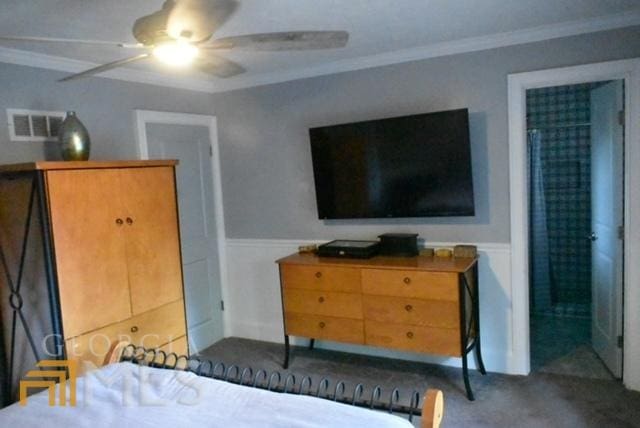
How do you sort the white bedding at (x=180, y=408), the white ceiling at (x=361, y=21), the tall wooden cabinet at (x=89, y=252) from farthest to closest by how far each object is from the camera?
the tall wooden cabinet at (x=89, y=252) → the white ceiling at (x=361, y=21) → the white bedding at (x=180, y=408)

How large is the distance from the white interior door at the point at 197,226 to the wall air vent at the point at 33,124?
0.79 m

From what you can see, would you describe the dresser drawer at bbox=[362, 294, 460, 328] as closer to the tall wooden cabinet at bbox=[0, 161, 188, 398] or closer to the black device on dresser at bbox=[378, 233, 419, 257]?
the black device on dresser at bbox=[378, 233, 419, 257]

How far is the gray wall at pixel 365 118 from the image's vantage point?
3.01 meters

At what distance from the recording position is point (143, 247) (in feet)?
8.92

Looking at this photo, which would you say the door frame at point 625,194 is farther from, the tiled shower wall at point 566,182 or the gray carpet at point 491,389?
the tiled shower wall at point 566,182

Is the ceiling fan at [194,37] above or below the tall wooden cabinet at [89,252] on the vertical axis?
above

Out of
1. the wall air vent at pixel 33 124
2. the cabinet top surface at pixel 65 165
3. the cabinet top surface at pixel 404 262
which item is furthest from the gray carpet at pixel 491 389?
the wall air vent at pixel 33 124

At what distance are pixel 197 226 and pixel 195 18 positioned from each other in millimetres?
2558

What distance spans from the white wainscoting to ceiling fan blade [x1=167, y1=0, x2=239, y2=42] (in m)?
2.27

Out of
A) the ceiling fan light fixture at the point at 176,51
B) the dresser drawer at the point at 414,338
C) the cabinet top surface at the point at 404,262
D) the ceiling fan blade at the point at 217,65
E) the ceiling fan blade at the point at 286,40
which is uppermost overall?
the ceiling fan blade at the point at 217,65

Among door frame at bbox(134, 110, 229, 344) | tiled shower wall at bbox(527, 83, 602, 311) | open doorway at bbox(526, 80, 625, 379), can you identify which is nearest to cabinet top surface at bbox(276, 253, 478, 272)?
door frame at bbox(134, 110, 229, 344)

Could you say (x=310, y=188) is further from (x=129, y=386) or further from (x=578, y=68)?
(x=129, y=386)

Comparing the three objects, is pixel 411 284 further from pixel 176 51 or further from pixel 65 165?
pixel 65 165

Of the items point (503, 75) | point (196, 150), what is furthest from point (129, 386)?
point (503, 75)
